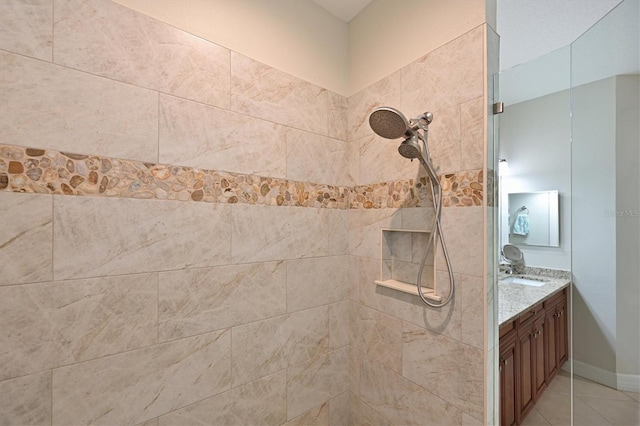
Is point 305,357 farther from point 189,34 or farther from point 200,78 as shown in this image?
point 189,34

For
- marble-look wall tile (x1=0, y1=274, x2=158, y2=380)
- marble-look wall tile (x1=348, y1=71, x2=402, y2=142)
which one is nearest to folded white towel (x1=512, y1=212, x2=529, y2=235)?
marble-look wall tile (x1=348, y1=71, x2=402, y2=142)

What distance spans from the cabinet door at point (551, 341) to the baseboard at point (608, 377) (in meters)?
0.16

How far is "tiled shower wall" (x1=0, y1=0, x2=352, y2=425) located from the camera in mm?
846

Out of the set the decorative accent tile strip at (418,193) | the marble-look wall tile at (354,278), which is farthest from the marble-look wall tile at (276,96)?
the marble-look wall tile at (354,278)

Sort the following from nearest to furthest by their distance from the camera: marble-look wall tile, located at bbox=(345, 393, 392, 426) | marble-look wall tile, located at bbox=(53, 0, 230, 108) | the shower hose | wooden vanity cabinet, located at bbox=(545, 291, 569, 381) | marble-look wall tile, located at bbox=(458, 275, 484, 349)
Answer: marble-look wall tile, located at bbox=(53, 0, 230, 108), marble-look wall tile, located at bbox=(458, 275, 484, 349), the shower hose, wooden vanity cabinet, located at bbox=(545, 291, 569, 381), marble-look wall tile, located at bbox=(345, 393, 392, 426)

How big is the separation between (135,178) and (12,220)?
0.35 m

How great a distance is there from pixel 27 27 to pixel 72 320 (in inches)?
37.8

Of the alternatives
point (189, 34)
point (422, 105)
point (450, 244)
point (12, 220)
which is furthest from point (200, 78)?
point (450, 244)

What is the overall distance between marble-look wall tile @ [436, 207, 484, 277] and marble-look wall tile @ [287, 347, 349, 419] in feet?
2.88

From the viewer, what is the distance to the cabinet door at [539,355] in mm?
1485

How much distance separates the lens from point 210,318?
3.85 ft

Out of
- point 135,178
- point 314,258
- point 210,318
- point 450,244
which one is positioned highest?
point 135,178

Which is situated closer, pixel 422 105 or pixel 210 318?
pixel 210 318

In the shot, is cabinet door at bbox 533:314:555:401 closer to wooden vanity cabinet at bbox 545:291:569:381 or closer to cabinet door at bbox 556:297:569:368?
wooden vanity cabinet at bbox 545:291:569:381
